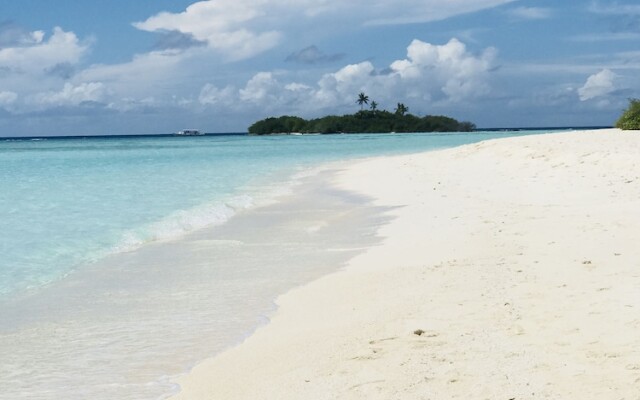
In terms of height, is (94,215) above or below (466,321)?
below

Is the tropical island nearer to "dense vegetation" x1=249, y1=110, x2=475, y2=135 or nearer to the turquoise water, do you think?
"dense vegetation" x1=249, y1=110, x2=475, y2=135

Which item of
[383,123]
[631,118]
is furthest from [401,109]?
[631,118]

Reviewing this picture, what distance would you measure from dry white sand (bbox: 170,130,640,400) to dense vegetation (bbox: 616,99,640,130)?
23.8 metres

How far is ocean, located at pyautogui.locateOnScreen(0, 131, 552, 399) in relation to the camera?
16.6 feet

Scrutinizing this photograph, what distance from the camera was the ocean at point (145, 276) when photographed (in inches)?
199

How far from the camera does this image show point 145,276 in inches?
334

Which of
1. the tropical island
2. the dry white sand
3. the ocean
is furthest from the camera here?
the tropical island

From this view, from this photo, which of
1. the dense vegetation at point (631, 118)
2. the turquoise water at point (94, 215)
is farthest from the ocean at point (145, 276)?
the dense vegetation at point (631, 118)

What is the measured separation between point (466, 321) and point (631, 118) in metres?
31.9

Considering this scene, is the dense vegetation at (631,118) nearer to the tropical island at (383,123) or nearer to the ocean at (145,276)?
the ocean at (145,276)

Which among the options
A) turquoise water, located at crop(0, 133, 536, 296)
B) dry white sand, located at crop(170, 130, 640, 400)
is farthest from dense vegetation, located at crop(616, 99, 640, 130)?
dry white sand, located at crop(170, 130, 640, 400)

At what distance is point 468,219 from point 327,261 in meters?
3.41

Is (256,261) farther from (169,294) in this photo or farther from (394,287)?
(394,287)

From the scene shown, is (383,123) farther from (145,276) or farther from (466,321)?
(466,321)
